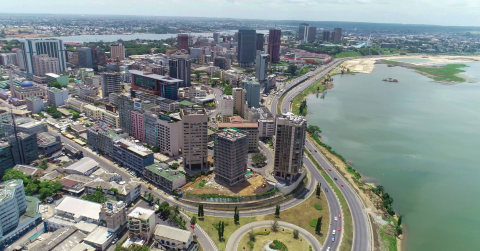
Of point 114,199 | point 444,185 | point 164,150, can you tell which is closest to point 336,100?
point 444,185

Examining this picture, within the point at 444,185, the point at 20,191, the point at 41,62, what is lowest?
the point at 444,185

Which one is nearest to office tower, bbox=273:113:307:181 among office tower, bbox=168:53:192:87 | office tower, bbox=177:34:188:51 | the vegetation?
the vegetation

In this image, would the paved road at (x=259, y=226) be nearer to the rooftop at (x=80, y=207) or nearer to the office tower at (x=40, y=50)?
the rooftop at (x=80, y=207)

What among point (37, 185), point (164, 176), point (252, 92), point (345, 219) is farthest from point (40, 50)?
point (345, 219)

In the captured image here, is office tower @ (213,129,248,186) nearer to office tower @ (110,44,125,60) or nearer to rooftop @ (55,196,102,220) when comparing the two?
rooftop @ (55,196,102,220)

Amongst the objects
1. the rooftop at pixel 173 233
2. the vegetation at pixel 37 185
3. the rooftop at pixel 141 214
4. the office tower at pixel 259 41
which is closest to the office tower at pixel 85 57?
the office tower at pixel 259 41

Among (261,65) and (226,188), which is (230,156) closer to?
(226,188)

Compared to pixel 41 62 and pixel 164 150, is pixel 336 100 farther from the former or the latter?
pixel 41 62
